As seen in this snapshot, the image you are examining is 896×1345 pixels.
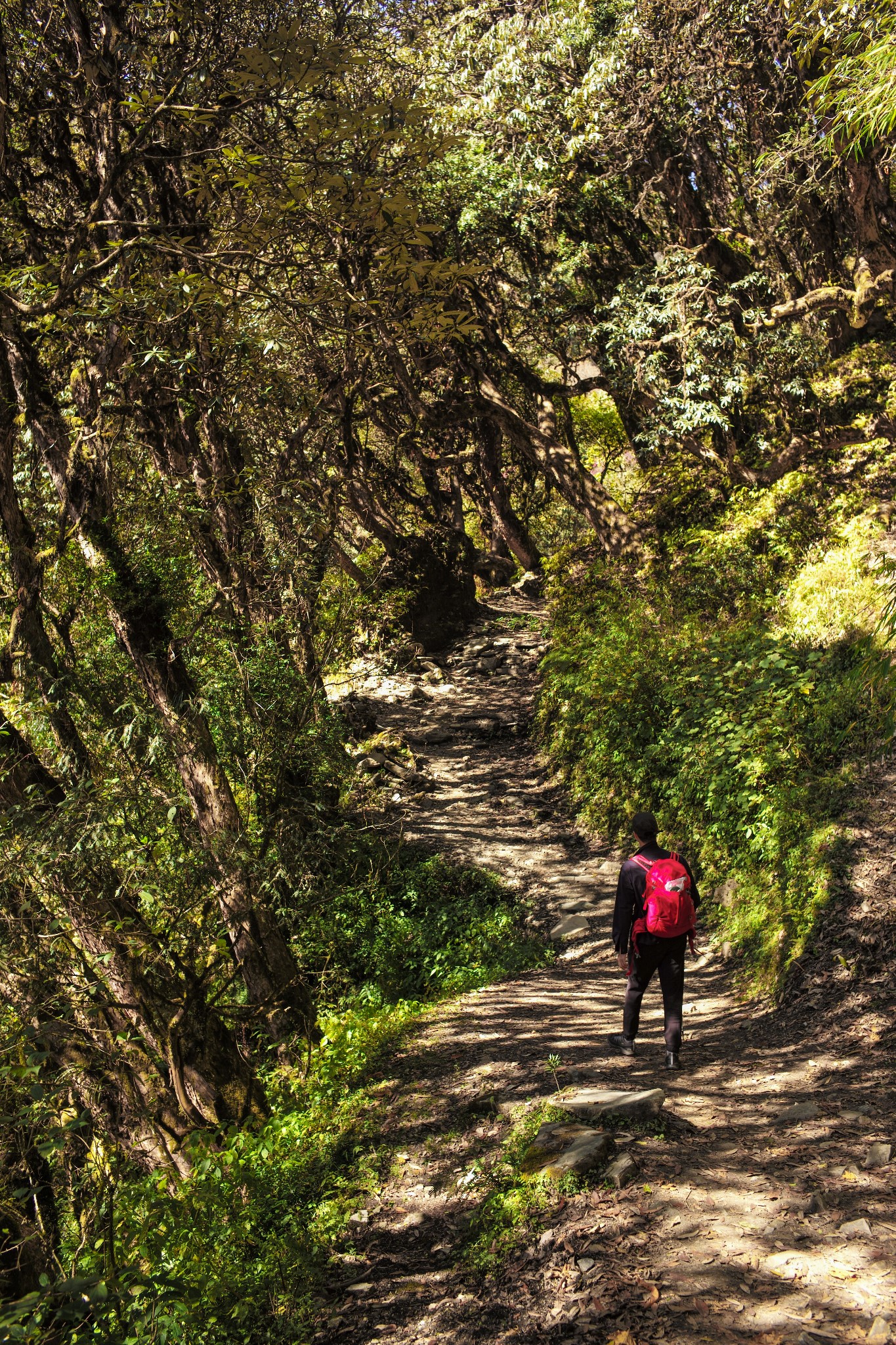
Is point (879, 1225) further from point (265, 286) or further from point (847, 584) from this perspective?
point (847, 584)

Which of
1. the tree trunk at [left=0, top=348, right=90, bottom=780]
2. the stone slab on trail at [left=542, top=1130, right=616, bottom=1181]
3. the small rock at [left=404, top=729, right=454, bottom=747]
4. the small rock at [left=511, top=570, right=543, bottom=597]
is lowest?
the stone slab on trail at [left=542, top=1130, right=616, bottom=1181]

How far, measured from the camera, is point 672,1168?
420 centimetres

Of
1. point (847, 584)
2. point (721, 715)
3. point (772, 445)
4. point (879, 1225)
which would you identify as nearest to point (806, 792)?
point (721, 715)

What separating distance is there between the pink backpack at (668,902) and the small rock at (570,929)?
386 centimetres

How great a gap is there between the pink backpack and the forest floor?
924mm

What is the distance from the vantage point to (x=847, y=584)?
32.7ft

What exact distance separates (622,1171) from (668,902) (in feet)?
5.62

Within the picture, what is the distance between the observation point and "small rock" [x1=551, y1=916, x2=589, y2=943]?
9.30 m

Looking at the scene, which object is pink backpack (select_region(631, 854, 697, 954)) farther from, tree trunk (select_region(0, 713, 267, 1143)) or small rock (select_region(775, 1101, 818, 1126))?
tree trunk (select_region(0, 713, 267, 1143))

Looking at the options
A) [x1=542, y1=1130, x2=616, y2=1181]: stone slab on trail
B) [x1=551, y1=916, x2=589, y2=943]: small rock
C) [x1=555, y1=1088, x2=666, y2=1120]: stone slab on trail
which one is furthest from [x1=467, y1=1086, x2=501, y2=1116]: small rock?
[x1=551, y1=916, x2=589, y2=943]: small rock

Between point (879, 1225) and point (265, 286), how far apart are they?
574 cm

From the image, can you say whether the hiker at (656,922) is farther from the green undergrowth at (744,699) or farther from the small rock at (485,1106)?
the green undergrowth at (744,699)

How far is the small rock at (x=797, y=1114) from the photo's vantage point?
473 cm

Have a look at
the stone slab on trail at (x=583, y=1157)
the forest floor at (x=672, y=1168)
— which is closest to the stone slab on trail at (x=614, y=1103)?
the forest floor at (x=672, y=1168)
